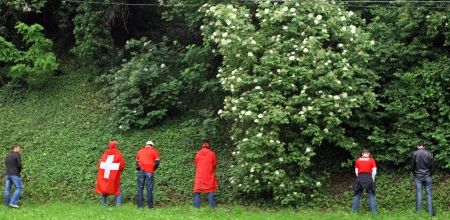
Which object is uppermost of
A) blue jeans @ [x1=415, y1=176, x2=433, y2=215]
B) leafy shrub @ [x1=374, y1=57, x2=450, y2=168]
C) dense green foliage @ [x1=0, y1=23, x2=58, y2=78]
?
dense green foliage @ [x1=0, y1=23, x2=58, y2=78]

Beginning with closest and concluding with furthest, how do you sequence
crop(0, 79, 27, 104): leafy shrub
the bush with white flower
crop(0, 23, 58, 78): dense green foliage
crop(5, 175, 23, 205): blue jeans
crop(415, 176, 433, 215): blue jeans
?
1. crop(415, 176, 433, 215): blue jeans
2. the bush with white flower
3. crop(5, 175, 23, 205): blue jeans
4. crop(0, 23, 58, 78): dense green foliage
5. crop(0, 79, 27, 104): leafy shrub

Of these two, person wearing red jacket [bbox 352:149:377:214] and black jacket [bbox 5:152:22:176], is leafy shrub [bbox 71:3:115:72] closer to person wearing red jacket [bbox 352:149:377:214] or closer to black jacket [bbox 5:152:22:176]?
black jacket [bbox 5:152:22:176]

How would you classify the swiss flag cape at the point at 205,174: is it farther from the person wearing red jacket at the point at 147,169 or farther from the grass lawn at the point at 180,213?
the person wearing red jacket at the point at 147,169

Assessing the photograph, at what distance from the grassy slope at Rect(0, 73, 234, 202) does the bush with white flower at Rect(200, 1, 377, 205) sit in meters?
2.55

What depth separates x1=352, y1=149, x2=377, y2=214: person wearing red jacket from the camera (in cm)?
1224

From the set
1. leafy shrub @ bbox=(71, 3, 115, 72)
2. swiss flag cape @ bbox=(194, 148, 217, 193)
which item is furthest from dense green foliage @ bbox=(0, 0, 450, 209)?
leafy shrub @ bbox=(71, 3, 115, 72)

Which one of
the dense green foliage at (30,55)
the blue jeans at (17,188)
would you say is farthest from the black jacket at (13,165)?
the dense green foliage at (30,55)

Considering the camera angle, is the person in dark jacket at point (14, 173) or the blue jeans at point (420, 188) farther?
the person in dark jacket at point (14, 173)

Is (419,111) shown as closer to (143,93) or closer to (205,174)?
(205,174)

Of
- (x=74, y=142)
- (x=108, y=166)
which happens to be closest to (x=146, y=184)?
(x=108, y=166)

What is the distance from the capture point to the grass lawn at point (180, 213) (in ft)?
37.7

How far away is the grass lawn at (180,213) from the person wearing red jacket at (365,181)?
0.81 ft

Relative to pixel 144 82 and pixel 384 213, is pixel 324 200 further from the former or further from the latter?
pixel 144 82

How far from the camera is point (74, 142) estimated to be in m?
17.5
